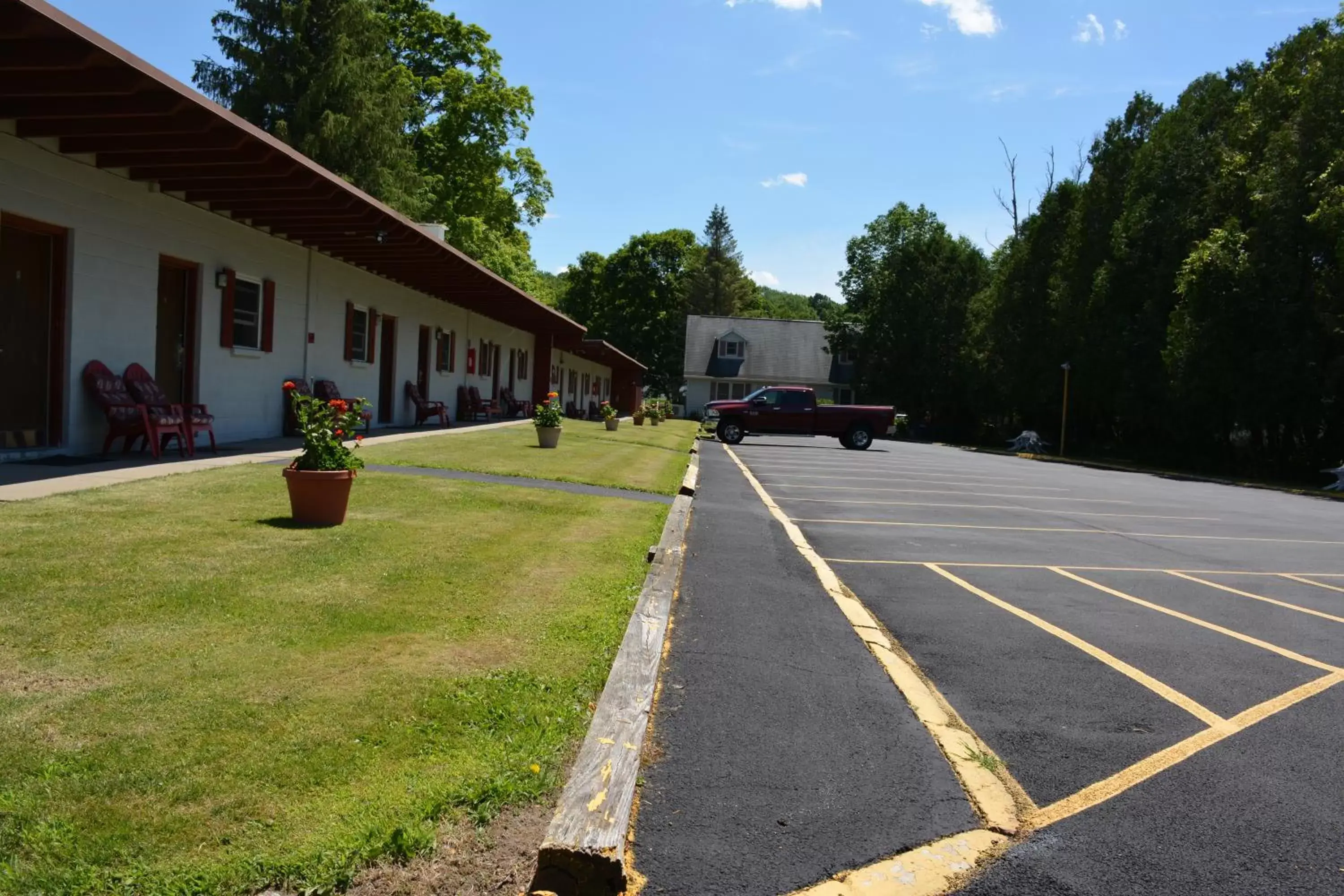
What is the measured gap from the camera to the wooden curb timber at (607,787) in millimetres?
2711

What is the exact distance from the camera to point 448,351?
25.4 meters

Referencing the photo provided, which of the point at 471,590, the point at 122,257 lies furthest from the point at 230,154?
the point at 471,590

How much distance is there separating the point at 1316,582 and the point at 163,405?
12303 millimetres

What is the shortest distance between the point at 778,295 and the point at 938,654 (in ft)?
462

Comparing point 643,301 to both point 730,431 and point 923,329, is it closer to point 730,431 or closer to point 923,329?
point 923,329

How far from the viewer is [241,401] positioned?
1466 centimetres

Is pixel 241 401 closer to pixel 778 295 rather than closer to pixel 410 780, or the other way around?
pixel 410 780

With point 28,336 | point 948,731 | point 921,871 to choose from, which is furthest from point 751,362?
point 921,871

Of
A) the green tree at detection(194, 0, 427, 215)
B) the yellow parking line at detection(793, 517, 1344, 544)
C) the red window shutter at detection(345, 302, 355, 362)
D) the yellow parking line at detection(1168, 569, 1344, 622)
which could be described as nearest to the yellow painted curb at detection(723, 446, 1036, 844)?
the yellow parking line at detection(1168, 569, 1344, 622)

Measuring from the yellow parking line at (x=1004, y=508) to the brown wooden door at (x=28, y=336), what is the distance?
9287 millimetres

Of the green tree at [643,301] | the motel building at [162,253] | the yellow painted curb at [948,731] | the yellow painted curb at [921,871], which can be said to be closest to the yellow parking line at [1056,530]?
the yellow painted curb at [948,731]

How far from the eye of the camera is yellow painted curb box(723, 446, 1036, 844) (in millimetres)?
3426

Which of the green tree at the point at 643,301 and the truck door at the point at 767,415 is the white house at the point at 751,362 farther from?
the truck door at the point at 767,415

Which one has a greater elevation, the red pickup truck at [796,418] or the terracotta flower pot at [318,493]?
the red pickup truck at [796,418]
